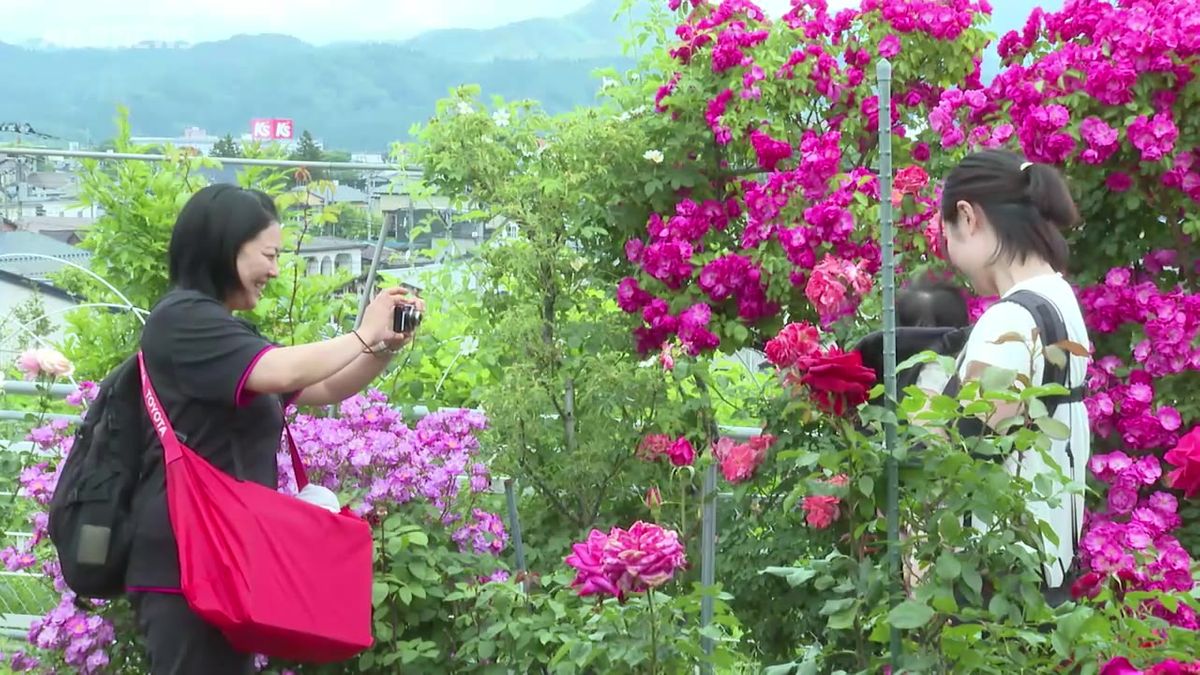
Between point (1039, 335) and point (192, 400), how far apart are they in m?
1.24

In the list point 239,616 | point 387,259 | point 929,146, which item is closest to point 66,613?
point 239,616

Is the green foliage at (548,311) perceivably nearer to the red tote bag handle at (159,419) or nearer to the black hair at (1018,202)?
the red tote bag handle at (159,419)

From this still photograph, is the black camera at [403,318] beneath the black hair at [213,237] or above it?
beneath

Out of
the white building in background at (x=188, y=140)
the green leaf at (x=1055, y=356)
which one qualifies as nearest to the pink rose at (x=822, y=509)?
the green leaf at (x=1055, y=356)

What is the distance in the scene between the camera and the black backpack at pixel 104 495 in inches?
87.6

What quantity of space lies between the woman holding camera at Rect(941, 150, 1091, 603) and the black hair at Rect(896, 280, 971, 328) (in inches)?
14.0

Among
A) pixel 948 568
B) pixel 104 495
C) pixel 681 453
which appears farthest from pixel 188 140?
pixel 948 568

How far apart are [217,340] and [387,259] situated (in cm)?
213

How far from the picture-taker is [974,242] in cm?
203

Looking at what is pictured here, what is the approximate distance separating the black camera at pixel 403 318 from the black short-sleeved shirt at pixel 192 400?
20cm

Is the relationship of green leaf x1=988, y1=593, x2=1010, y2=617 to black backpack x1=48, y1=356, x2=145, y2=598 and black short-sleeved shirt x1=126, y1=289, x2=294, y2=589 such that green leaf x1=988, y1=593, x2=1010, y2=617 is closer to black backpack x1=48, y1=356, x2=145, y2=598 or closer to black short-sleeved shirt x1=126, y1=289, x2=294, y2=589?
black short-sleeved shirt x1=126, y1=289, x2=294, y2=589

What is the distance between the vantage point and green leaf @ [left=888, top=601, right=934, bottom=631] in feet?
5.31

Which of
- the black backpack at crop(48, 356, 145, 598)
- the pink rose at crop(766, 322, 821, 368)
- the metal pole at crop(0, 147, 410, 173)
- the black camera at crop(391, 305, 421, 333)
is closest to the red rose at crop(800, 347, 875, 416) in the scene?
the pink rose at crop(766, 322, 821, 368)

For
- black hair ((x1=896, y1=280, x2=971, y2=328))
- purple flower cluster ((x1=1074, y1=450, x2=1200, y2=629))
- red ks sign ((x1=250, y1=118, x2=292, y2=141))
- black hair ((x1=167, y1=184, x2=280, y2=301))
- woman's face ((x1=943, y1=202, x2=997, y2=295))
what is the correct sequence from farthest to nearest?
1. red ks sign ((x1=250, y1=118, x2=292, y2=141))
2. purple flower cluster ((x1=1074, y1=450, x2=1200, y2=629))
3. black hair ((x1=896, y1=280, x2=971, y2=328))
4. black hair ((x1=167, y1=184, x2=280, y2=301))
5. woman's face ((x1=943, y1=202, x2=997, y2=295))
